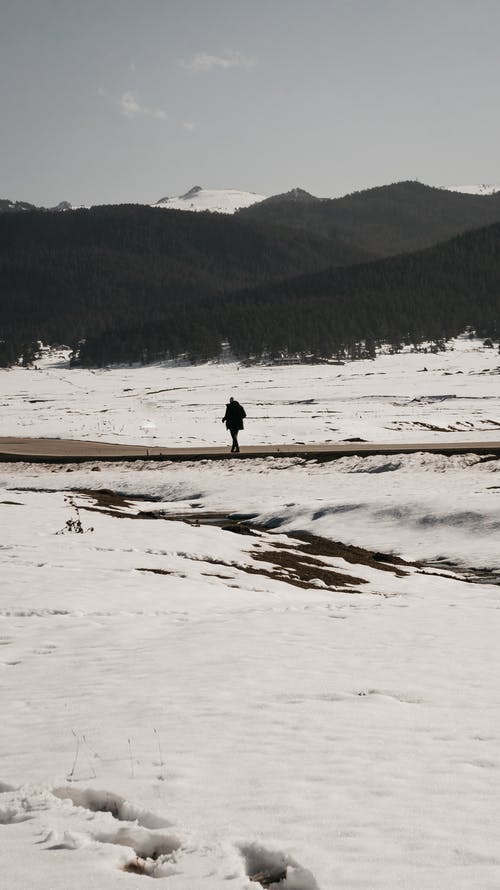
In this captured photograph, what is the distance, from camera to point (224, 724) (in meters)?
7.18

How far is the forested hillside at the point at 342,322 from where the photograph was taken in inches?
5723

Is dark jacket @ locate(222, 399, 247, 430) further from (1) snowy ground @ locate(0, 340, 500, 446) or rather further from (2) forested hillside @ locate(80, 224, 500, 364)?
(2) forested hillside @ locate(80, 224, 500, 364)

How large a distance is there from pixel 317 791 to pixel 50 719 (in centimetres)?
285

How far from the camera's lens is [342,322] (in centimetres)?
15125

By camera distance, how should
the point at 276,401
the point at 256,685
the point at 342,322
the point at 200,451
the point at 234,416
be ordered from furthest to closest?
the point at 342,322 < the point at 276,401 < the point at 200,451 < the point at 234,416 < the point at 256,685

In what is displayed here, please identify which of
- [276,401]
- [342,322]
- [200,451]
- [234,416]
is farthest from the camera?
[342,322]

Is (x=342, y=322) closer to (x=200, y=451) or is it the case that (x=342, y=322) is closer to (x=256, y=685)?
(x=200, y=451)

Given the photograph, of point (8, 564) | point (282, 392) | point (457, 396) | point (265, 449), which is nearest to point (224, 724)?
point (8, 564)

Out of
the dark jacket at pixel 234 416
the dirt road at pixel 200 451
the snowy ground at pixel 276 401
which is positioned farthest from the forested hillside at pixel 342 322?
the dark jacket at pixel 234 416

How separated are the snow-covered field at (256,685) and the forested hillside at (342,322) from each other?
4641 inches

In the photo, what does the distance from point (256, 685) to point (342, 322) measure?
480 feet

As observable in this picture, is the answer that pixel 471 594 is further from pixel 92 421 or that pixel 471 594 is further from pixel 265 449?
pixel 92 421

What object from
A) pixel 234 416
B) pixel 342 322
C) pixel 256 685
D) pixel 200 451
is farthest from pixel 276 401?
pixel 342 322

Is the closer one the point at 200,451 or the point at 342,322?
the point at 200,451
